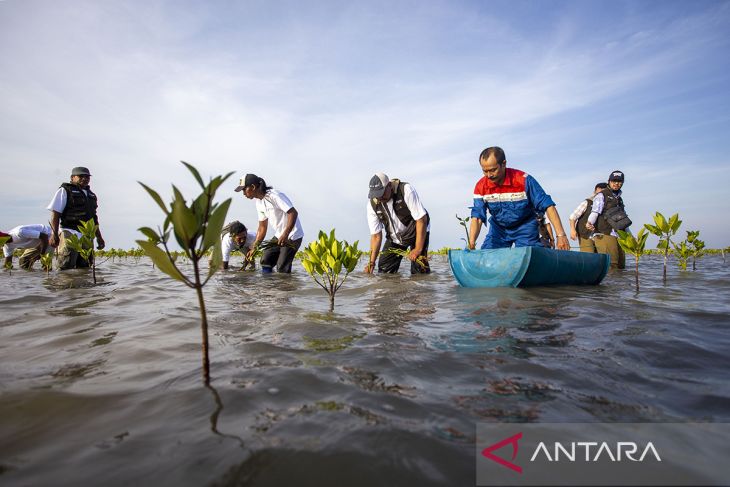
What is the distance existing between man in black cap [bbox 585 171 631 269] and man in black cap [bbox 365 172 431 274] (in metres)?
4.53

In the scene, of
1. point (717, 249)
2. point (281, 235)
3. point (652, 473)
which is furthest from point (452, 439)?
point (717, 249)

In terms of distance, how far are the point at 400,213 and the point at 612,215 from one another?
17.2 feet

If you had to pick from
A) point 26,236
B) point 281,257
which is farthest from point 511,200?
point 26,236

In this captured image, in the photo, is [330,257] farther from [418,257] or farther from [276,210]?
[276,210]

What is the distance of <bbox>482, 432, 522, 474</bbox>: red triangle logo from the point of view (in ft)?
3.79

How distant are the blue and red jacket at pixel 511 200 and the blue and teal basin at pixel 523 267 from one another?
2.98 ft

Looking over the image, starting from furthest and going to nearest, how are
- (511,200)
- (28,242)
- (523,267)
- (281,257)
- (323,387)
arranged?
(28,242) < (281,257) < (511,200) < (523,267) < (323,387)

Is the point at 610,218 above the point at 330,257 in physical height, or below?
above

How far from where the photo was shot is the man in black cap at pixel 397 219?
713 cm

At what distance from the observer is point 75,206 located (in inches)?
329

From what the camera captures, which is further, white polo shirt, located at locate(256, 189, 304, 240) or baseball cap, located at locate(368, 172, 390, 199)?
white polo shirt, located at locate(256, 189, 304, 240)

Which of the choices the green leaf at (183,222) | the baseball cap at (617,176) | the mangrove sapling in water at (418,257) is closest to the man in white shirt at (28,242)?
the mangrove sapling in water at (418,257)

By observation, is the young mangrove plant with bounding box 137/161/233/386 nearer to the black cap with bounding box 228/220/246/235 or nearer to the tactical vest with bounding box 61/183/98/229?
the black cap with bounding box 228/220/246/235

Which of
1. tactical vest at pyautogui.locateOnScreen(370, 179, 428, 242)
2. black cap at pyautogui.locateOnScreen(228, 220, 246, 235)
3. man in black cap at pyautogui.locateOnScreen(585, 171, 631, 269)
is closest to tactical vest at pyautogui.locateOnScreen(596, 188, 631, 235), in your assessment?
man in black cap at pyautogui.locateOnScreen(585, 171, 631, 269)
